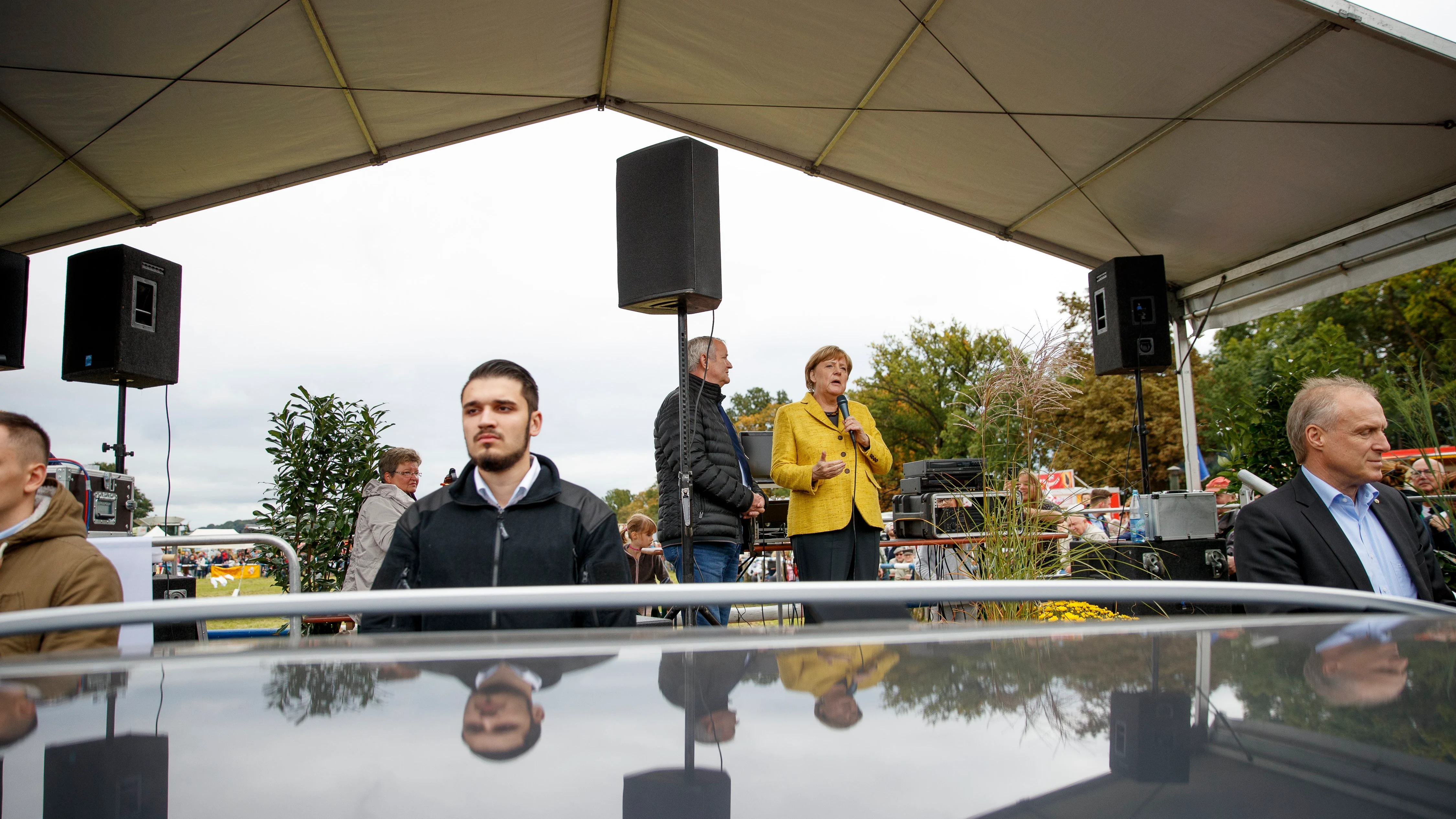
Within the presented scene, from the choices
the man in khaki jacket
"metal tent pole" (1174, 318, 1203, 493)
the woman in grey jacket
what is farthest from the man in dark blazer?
"metal tent pole" (1174, 318, 1203, 493)

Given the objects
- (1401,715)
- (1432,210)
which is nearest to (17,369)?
(1401,715)

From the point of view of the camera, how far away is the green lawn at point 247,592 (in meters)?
0.76

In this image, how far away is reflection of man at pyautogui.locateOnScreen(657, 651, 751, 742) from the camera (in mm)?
664

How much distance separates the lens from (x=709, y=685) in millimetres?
708

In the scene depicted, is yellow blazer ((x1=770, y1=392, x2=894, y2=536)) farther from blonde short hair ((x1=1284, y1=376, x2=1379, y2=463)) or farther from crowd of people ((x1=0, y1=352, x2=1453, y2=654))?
blonde short hair ((x1=1284, y1=376, x2=1379, y2=463))

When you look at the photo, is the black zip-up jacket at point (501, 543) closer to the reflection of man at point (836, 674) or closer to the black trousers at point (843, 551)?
the reflection of man at point (836, 674)

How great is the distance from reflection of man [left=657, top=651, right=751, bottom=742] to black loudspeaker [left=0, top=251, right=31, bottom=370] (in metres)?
7.19

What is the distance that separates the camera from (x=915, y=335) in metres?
30.2

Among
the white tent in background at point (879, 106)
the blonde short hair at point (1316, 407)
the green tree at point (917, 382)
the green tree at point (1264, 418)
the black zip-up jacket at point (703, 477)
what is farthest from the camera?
the green tree at point (917, 382)

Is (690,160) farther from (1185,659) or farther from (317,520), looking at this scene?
(317,520)

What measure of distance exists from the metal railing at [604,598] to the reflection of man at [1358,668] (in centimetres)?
8

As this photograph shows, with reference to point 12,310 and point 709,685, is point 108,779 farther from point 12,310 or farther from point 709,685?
point 12,310

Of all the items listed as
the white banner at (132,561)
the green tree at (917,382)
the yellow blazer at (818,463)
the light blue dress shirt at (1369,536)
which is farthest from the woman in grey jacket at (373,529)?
the green tree at (917,382)

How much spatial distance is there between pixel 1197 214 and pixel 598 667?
7.59 metres
